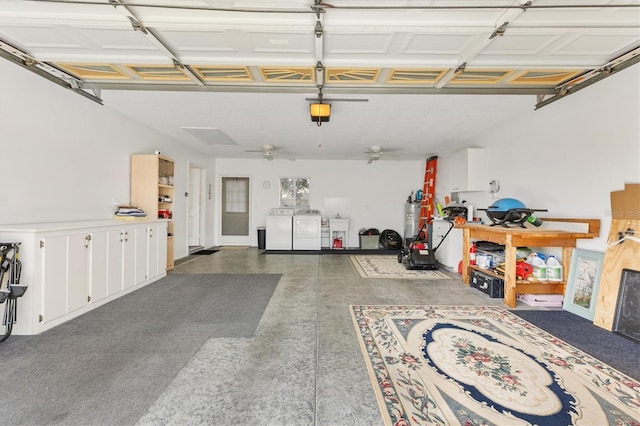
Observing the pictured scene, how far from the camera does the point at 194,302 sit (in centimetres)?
343

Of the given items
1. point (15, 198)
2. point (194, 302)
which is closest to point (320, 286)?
point (194, 302)

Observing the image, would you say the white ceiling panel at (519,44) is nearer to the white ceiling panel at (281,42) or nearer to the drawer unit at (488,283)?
the white ceiling panel at (281,42)

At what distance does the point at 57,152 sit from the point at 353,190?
667 cm

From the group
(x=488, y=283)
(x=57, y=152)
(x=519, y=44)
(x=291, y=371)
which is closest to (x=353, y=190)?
(x=488, y=283)

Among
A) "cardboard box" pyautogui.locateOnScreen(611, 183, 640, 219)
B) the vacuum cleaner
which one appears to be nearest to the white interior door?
the vacuum cleaner

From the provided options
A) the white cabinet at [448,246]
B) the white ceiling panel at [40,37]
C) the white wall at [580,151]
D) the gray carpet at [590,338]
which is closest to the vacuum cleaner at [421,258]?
the white cabinet at [448,246]

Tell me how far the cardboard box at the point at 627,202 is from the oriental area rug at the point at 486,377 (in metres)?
1.46

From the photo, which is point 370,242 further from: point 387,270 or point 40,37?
point 40,37

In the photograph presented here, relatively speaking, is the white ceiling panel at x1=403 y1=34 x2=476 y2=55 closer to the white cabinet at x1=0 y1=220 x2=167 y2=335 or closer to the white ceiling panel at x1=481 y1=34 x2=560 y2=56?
the white ceiling panel at x1=481 y1=34 x2=560 y2=56

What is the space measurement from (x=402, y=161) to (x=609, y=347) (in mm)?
6679

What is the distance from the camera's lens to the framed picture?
9.80ft

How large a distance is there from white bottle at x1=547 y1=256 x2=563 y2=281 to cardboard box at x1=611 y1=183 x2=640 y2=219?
0.81 meters

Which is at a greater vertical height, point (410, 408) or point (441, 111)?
point (441, 111)

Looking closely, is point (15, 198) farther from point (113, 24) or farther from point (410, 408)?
point (410, 408)
